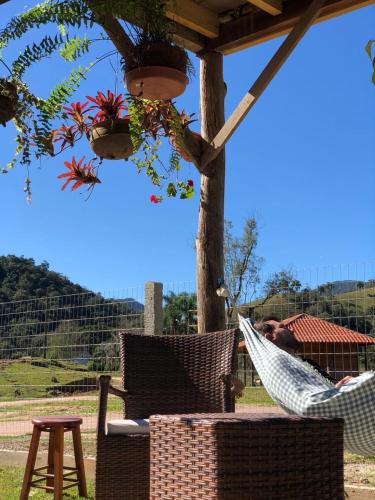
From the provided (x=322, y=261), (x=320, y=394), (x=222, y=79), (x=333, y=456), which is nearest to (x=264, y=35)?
(x=222, y=79)

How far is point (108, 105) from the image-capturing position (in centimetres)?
279

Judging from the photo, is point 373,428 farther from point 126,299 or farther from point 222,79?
point 126,299

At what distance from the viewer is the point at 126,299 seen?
5.11m

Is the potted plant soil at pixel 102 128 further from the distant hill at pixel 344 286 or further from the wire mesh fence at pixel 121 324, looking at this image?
the distant hill at pixel 344 286

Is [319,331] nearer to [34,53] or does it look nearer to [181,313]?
[181,313]

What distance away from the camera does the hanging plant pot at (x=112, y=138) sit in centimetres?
272

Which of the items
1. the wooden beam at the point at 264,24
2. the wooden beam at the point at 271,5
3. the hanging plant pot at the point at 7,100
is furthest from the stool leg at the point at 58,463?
the wooden beam at the point at 271,5

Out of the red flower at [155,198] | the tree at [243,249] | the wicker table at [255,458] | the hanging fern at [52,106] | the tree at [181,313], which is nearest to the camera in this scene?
the wicker table at [255,458]

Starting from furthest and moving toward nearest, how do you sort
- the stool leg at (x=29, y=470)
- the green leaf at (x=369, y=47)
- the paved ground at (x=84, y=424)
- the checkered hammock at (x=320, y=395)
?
the paved ground at (x=84, y=424)
the stool leg at (x=29, y=470)
the checkered hammock at (x=320, y=395)
the green leaf at (x=369, y=47)

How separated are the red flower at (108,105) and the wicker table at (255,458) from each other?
169 centimetres

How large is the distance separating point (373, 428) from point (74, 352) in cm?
406

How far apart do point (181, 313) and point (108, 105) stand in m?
2.50

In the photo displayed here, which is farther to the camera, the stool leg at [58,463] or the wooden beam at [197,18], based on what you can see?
the wooden beam at [197,18]

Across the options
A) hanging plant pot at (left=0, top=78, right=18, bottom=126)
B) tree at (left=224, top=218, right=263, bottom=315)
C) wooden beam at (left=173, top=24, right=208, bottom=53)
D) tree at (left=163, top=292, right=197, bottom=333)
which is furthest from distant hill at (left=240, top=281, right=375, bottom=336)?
tree at (left=224, top=218, right=263, bottom=315)
